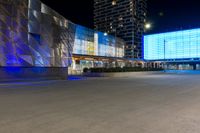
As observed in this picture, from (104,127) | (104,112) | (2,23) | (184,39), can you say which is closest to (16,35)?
(2,23)

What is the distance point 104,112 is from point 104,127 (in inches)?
66.5

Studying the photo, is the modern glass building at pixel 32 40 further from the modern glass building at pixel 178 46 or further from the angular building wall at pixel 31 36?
the modern glass building at pixel 178 46

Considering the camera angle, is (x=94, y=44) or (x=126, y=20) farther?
(x=126, y=20)

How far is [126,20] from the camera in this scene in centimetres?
13588

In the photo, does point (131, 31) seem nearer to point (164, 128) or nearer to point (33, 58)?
point (33, 58)

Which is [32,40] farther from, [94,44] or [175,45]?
[175,45]

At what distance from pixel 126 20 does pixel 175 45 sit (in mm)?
49229

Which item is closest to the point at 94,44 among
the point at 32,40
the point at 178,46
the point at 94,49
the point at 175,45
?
the point at 94,49

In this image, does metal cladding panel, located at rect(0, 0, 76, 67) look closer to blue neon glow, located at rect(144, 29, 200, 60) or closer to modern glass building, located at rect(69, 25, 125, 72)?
modern glass building, located at rect(69, 25, 125, 72)

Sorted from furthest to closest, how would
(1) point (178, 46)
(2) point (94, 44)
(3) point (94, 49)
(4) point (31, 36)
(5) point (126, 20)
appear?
(5) point (126, 20) < (1) point (178, 46) < (3) point (94, 49) < (2) point (94, 44) < (4) point (31, 36)

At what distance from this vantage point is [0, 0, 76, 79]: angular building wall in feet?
64.2

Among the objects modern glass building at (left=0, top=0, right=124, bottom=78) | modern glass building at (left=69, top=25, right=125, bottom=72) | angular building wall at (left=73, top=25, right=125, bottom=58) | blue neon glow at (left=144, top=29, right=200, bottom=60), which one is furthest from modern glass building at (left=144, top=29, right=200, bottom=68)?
modern glass building at (left=0, top=0, right=124, bottom=78)

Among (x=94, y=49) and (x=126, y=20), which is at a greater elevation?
(x=126, y=20)

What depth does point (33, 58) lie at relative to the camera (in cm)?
2155
